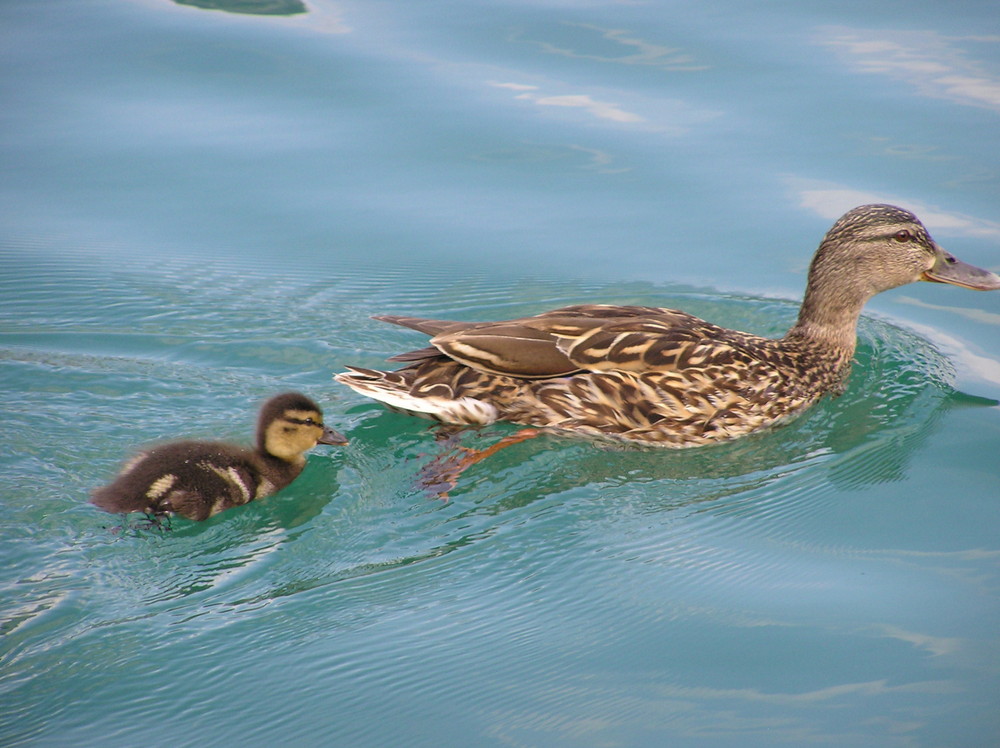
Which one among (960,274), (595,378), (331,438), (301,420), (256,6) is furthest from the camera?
(256,6)

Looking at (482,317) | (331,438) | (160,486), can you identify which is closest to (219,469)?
(160,486)

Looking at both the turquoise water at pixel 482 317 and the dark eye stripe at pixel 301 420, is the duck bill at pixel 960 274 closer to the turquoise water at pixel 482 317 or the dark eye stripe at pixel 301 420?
the turquoise water at pixel 482 317

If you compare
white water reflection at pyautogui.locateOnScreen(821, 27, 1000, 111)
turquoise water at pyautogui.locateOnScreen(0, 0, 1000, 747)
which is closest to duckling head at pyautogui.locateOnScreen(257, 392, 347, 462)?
turquoise water at pyautogui.locateOnScreen(0, 0, 1000, 747)

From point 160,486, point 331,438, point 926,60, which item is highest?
point 926,60

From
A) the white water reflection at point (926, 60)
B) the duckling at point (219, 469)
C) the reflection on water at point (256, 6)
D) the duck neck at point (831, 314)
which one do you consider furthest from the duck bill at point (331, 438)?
the white water reflection at point (926, 60)

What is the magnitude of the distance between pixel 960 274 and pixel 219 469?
3782mm

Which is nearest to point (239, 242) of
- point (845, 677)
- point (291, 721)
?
point (291, 721)

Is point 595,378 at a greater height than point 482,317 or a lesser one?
lesser

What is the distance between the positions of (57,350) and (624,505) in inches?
121

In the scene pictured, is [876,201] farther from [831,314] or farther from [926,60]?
[926,60]

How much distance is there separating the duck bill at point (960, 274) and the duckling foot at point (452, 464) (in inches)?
89.9

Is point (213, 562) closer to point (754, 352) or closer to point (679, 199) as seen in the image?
point (754, 352)

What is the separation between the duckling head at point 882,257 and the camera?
5566 millimetres

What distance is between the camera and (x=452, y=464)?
16.2ft
